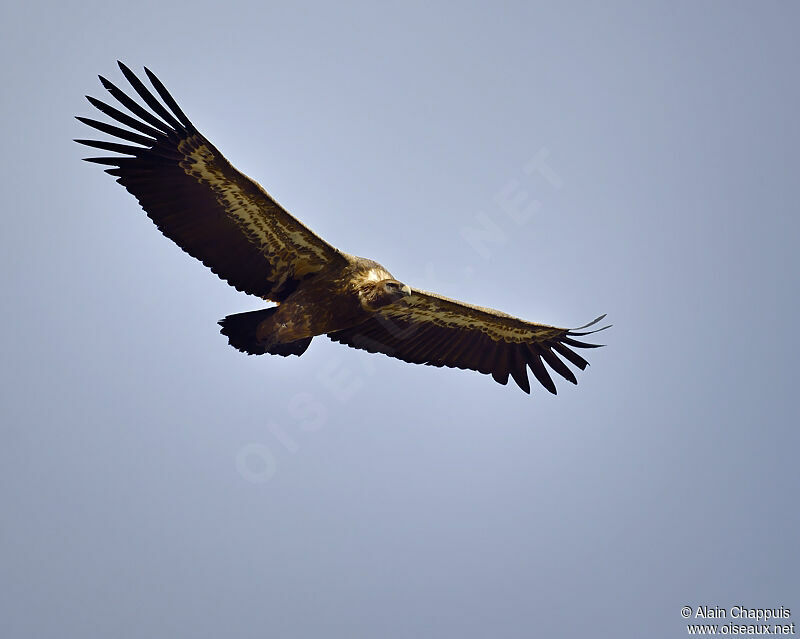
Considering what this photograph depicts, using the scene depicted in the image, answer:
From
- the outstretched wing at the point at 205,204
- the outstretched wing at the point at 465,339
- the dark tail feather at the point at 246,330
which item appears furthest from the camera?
the outstretched wing at the point at 465,339

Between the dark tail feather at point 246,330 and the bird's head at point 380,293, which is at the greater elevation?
the bird's head at point 380,293

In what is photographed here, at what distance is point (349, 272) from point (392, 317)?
1.63 meters

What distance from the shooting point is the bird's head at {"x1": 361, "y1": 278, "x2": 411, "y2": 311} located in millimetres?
11344

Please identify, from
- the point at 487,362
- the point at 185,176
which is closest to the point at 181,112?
the point at 185,176

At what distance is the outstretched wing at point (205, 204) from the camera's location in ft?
35.0

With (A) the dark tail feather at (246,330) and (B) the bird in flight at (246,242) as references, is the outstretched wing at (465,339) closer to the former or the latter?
(B) the bird in flight at (246,242)

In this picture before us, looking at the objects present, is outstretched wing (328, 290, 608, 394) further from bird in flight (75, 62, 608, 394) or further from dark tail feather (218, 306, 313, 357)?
dark tail feather (218, 306, 313, 357)

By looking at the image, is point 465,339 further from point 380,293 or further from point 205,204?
point 205,204

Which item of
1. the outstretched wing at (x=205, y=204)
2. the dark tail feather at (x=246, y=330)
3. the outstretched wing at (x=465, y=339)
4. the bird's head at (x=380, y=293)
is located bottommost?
the dark tail feather at (x=246, y=330)

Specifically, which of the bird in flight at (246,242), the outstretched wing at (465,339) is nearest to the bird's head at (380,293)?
the bird in flight at (246,242)

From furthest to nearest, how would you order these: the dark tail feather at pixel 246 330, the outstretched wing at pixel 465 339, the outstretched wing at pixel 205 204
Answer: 1. the outstretched wing at pixel 465 339
2. the dark tail feather at pixel 246 330
3. the outstretched wing at pixel 205 204

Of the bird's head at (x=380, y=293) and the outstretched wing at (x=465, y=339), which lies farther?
the outstretched wing at (x=465, y=339)

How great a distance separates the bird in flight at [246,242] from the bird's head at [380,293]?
0.01 m

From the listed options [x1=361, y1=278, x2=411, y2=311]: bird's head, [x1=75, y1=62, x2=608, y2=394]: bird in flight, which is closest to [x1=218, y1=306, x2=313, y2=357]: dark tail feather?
[x1=75, y1=62, x2=608, y2=394]: bird in flight
